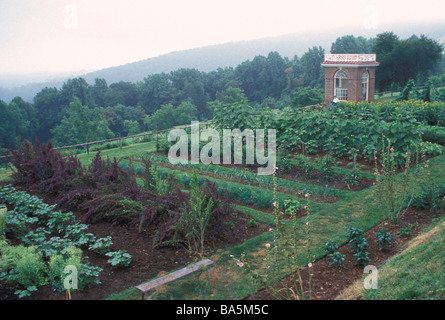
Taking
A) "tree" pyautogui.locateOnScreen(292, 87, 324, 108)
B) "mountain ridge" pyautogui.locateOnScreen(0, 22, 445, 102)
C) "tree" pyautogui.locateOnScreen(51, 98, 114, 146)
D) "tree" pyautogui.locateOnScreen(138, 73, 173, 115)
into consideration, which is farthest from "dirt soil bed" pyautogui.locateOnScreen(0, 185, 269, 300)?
"mountain ridge" pyautogui.locateOnScreen(0, 22, 445, 102)

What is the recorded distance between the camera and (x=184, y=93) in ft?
189

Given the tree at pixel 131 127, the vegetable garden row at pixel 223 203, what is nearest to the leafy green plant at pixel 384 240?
the vegetable garden row at pixel 223 203

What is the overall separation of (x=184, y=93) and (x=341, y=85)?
37.4m

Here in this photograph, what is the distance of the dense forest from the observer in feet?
100

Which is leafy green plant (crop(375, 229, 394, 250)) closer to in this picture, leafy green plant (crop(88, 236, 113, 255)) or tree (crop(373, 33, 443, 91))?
leafy green plant (crop(88, 236, 113, 255))

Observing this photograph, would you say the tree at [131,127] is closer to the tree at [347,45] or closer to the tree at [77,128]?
the tree at [77,128]

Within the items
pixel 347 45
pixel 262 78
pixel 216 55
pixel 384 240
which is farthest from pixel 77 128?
pixel 216 55

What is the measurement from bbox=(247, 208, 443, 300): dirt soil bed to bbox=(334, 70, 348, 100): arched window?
62.0 feet

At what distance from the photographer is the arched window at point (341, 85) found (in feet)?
75.8

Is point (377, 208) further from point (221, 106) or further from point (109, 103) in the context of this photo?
point (109, 103)

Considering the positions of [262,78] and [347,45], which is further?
[262,78]

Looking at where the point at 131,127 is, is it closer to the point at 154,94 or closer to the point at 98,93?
the point at 154,94

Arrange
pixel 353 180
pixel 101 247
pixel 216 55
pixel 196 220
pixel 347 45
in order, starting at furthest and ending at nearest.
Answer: pixel 216 55 → pixel 347 45 → pixel 353 180 → pixel 196 220 → pixel 101 247

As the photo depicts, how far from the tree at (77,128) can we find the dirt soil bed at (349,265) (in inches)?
1442
